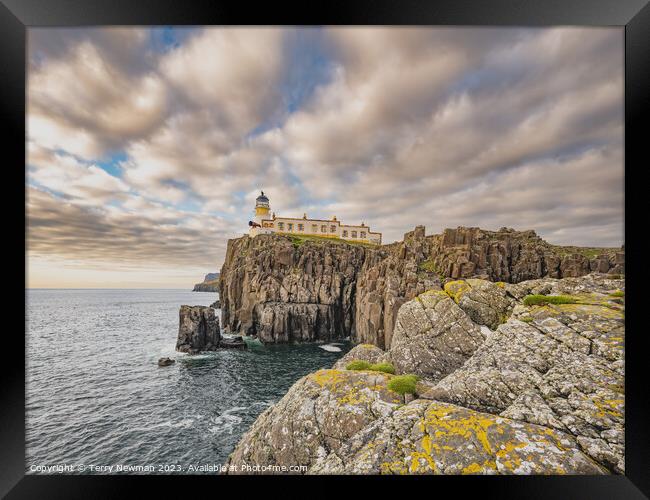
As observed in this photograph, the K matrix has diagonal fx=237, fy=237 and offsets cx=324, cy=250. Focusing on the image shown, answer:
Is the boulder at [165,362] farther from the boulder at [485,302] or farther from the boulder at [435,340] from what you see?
the boulder at [485,302]

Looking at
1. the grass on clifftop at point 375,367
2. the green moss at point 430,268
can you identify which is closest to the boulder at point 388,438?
the grass on clifftop at point 375,367

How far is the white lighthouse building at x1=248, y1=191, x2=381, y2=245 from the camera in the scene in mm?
65812

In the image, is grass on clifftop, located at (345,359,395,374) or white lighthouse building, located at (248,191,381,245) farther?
white lighthouse building, located at (248,191,381,245)

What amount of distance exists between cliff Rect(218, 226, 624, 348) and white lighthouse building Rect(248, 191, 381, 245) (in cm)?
402

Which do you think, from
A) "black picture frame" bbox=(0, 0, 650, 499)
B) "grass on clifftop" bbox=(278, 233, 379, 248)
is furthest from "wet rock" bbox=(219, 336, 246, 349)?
"black picture frame" bbox=(0, 0, 650, 499)

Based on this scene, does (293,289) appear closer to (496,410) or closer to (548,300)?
(548,300)

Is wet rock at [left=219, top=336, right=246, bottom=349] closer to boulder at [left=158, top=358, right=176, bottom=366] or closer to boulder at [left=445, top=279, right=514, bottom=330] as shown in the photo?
boulder at [left=158, top=358, right=176, bottom=366]

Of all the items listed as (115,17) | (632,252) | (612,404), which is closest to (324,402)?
(612,404)

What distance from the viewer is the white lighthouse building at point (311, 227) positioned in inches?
2591

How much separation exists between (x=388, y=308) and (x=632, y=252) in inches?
1120

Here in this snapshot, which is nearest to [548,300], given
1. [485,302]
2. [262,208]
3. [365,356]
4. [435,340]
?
[485,302]

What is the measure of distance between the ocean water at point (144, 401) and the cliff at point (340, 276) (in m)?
8.79

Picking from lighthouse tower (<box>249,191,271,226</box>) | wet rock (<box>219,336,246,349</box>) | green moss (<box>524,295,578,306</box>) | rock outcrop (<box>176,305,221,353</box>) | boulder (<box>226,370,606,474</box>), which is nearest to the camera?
boulder (<box>226,370,606,474</box>)

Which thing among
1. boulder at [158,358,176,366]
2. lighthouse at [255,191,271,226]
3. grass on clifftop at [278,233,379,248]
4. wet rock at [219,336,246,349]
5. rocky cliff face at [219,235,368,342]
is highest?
lighthouse at [255,191,271,226]
